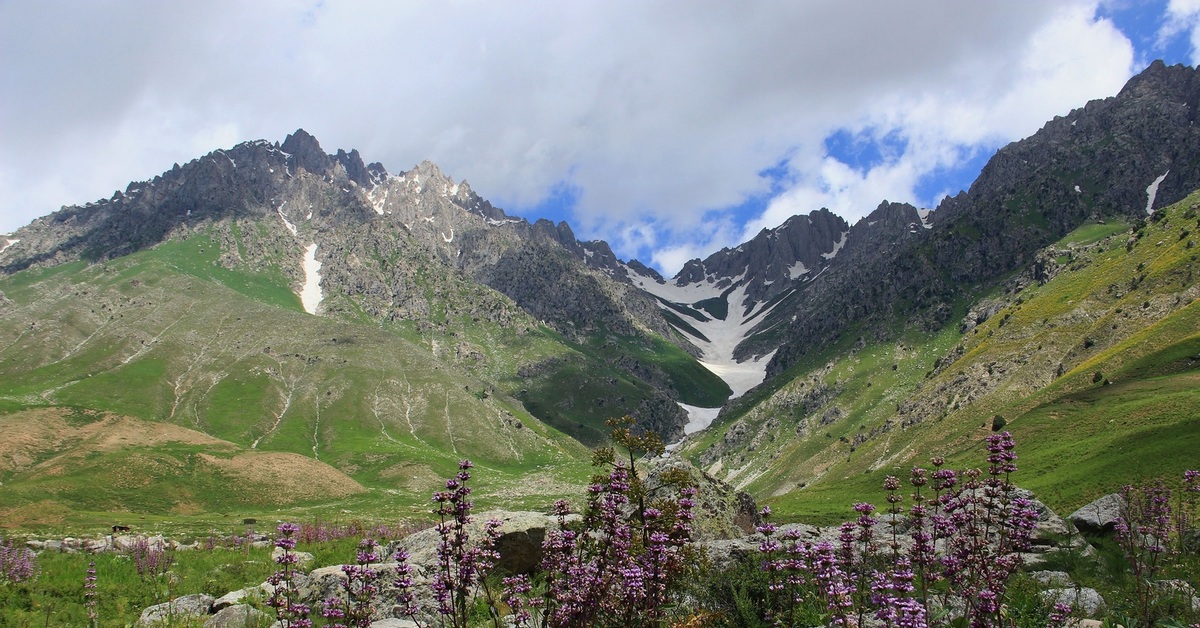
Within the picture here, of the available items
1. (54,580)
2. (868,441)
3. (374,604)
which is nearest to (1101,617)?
(374,604)

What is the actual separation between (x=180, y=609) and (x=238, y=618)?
2.97 meters

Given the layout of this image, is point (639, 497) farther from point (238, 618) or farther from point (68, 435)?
point (68, 435)

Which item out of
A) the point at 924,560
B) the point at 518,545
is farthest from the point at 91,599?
the point at 924,560

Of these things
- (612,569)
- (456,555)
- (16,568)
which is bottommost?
(16,568)

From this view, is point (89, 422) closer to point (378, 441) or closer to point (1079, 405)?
point (378, 441)

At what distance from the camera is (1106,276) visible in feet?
451

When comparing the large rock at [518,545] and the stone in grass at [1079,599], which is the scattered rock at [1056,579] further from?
the large rock at [518,545]

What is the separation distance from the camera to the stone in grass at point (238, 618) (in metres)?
11.9

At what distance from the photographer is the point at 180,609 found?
1407 cm

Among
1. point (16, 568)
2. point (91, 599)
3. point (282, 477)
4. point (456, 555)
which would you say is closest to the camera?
point (456, 555)

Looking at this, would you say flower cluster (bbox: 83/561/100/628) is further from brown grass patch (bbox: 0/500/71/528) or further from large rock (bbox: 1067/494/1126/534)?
brown grass patch (bbox: 0/500/71/528)

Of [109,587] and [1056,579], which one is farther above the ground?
[109,587]

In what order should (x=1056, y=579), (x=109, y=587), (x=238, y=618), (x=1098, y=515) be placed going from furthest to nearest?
(x=1098, y=515) → (x=109, y=587) → (x=1056, y=579) → (x=238, y=618)

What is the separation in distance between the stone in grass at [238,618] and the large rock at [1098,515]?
81.6 ft
